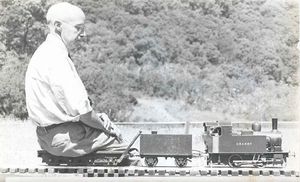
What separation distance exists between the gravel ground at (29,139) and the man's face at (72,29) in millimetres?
1166

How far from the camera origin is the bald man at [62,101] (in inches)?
261

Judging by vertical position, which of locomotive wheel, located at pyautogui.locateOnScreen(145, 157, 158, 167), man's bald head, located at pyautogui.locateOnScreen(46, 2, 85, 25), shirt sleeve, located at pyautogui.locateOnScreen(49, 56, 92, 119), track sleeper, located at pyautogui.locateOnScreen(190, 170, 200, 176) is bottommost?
track sleeper, located at pyautogui.locateOnScreen(190, 170, 200, 176)

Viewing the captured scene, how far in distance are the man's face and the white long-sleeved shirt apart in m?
0.11

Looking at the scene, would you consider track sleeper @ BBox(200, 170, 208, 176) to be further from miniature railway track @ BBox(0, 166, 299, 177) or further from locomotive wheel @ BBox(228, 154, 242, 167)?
locomotive wheel @ BBox(228, 154, 242, 167)

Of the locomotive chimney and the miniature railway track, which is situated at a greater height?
the locomotive chimney

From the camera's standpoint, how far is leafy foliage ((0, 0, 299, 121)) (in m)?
7.82

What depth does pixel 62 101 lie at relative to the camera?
6621 millimetres

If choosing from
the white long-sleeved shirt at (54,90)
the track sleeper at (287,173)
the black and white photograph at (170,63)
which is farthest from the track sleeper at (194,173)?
the white long-sleeved shirt at (54,90)

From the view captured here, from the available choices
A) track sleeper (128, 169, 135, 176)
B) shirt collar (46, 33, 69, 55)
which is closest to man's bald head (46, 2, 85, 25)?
shirt collar (46, 33, 69, 55)

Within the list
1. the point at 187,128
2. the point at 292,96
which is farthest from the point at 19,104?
the point at 292,96

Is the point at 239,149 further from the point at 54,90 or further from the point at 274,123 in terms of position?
the point at 54,90

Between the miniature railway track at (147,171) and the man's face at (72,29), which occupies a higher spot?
Answer: the man's face at (72,29)

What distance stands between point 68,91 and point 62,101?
0.33 ft

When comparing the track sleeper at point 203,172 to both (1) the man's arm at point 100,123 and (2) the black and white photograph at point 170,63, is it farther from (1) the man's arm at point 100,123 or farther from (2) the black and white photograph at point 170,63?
(2) the black and white photograph at point 170,63
